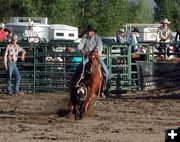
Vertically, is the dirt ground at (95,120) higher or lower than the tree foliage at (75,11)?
lower

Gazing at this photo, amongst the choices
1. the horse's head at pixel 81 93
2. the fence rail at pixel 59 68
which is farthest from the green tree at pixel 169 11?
the horse's head at pixel 81 93

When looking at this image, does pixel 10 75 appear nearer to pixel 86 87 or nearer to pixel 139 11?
pixel 86 87

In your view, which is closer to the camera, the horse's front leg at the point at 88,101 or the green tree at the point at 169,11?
the horse's front leg at the point at 88,101

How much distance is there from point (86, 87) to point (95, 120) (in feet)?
2.09

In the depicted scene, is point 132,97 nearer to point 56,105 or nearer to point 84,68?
point 56,105

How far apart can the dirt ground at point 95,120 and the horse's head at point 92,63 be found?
0.93m

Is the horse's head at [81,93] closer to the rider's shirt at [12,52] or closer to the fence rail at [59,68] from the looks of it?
the rider's shirt at [12,52]

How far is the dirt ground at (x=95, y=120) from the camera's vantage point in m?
11.0

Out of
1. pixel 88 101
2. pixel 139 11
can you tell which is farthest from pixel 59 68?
pixel 139 11

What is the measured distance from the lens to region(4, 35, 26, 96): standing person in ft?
64.0

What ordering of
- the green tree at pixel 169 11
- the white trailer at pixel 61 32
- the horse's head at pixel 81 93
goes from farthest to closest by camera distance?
the green tree at pixel 169 11
the white trailer at pixel 61 32
the horse's head at pixel 81 93

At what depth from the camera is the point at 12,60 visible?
64.5 ft

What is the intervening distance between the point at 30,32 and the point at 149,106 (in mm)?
8864

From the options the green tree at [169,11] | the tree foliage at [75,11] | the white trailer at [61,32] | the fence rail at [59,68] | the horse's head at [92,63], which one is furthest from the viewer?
the green tree at [169,11]
